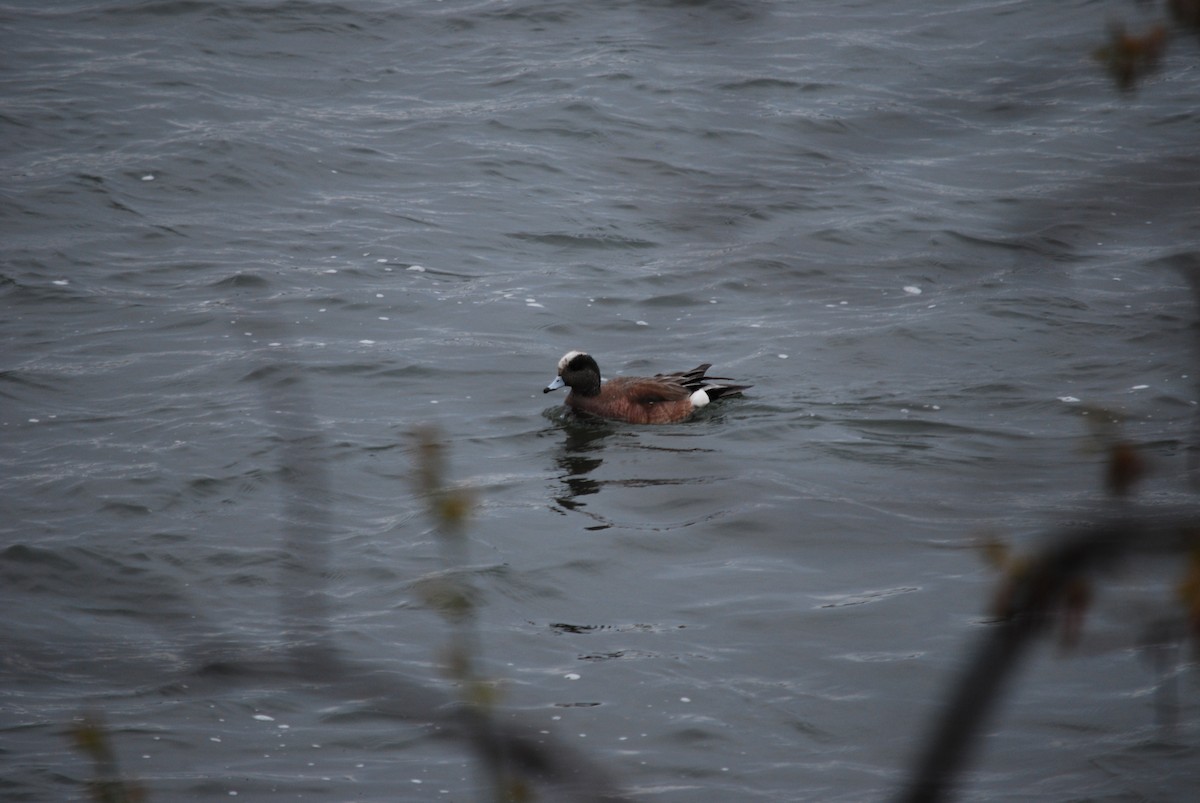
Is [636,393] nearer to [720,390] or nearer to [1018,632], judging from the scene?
[720,390]

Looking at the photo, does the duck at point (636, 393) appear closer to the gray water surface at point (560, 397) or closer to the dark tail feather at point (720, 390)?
the dark tail feather at point (720, 390)

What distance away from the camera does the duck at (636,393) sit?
10484 mm

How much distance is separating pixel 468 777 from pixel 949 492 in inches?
183

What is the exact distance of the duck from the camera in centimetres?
1048

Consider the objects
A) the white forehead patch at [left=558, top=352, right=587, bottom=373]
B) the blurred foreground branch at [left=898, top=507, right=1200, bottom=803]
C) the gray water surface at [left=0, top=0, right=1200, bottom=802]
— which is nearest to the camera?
the blurred foreground branch at [left=898, top=507, right=1200, bottom=803]

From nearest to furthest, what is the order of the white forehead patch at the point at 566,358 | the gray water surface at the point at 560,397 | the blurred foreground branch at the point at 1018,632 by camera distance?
the blurred foreground branch at the point at 1018,632 → the gray water surface at the point at 560,397 → the white forehead patch at the point at 566,358

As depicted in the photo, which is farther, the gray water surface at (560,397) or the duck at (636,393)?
the duck at (636,393)

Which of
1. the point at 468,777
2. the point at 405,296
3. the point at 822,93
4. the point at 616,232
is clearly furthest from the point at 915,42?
the point at 468,777

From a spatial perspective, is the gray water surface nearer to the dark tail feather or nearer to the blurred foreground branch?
the dark tail feather

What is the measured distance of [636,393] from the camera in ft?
34.6

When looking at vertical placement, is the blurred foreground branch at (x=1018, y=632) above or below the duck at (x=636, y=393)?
above

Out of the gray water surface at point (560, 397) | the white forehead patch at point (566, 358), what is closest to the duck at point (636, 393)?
the white forehead patch at point (566, 358)

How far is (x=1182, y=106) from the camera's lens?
1759 centimetres

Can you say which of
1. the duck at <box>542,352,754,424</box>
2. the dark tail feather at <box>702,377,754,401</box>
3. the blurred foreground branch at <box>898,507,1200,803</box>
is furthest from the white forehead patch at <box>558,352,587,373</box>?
the blurred foreground branch at <box>898,507,1200,803</box>
